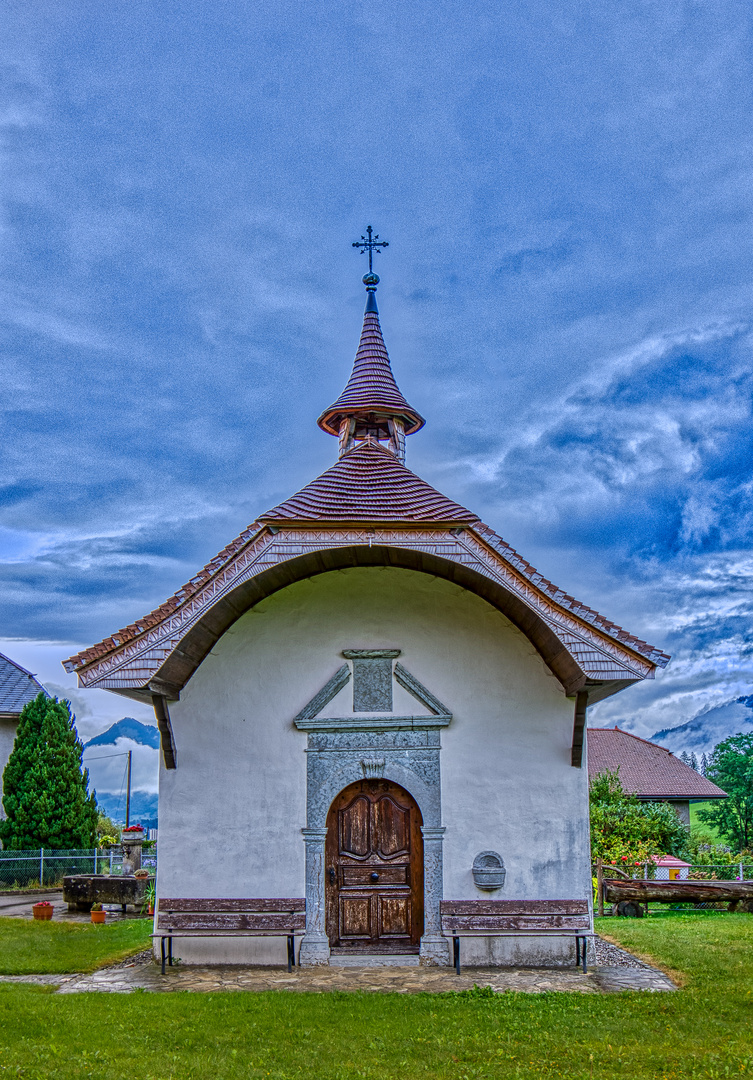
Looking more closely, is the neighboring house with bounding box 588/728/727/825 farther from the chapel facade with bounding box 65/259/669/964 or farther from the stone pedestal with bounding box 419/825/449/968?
the stone pedestal with bounding box 419/825/449/968

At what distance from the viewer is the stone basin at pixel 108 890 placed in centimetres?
1506

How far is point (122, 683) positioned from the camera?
9.38 m

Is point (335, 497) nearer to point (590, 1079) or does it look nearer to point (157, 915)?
point (157, 915)

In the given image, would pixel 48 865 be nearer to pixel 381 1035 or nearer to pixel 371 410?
pixel 371 410

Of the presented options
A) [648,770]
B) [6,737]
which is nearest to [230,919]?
[6,737]

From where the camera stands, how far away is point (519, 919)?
9.52 metres

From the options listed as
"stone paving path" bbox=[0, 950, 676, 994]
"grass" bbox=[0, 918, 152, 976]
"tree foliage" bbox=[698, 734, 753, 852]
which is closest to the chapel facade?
"stone paving path" bbox=[0, 950, 676, 994]

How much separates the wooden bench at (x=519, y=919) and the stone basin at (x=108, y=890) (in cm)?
756

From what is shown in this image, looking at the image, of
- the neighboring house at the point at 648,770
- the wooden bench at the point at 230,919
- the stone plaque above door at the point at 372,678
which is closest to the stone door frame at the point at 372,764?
the stone plaque above door at the point at 372,678

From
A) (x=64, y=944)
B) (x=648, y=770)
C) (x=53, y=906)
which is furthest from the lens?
(x=648, y=770)

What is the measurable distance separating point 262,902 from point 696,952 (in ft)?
16.7

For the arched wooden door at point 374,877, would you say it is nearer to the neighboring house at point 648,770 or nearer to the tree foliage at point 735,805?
the neighboring house at point 648,770

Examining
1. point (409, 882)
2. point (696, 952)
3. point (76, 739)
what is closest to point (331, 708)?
point (409, 882)

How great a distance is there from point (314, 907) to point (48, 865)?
521 inches
